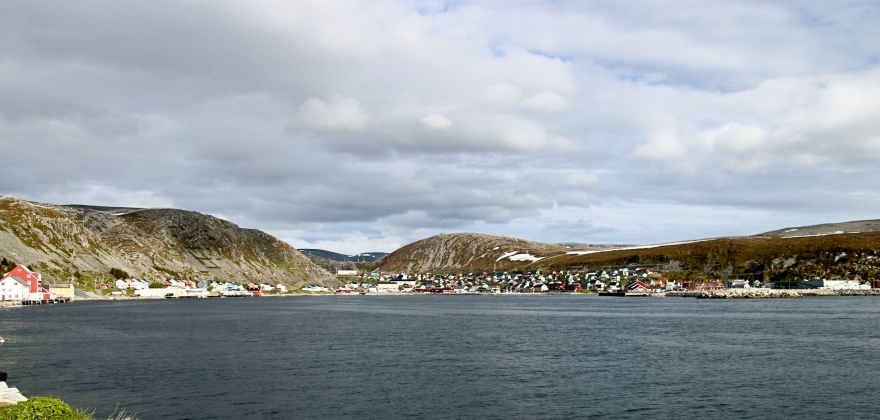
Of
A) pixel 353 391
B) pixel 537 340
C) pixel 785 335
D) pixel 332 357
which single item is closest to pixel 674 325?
pixel 785 335

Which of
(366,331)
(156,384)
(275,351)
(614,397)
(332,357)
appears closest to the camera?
(614,397)

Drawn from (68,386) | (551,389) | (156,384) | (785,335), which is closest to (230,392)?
(156,384)

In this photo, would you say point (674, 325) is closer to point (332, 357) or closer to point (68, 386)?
point (332, 357)

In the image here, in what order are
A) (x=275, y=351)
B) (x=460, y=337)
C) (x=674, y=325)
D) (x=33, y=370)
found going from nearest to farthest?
1. (x=33, y=370)
2. (x=275, y=351)
3. (x=460, y=337)
4. (x=674, y=325)

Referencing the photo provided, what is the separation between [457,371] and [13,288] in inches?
6995

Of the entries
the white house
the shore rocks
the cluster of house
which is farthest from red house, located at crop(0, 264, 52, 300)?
the shore rocks

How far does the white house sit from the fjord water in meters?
102

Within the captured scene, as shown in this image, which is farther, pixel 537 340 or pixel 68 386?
pixel 537 340

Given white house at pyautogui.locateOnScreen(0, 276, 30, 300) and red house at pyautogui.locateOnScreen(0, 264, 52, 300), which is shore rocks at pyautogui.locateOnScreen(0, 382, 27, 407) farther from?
red house at pyautogui.locateOnScreen(0, 264, 52, 300)

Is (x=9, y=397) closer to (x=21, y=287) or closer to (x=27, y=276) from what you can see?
(x=21, y=287)

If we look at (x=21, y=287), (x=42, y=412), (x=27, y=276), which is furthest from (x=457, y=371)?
(x=27, y=276)

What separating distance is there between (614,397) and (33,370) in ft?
163

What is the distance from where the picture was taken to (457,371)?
57.6 metres

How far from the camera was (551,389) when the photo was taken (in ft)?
159
